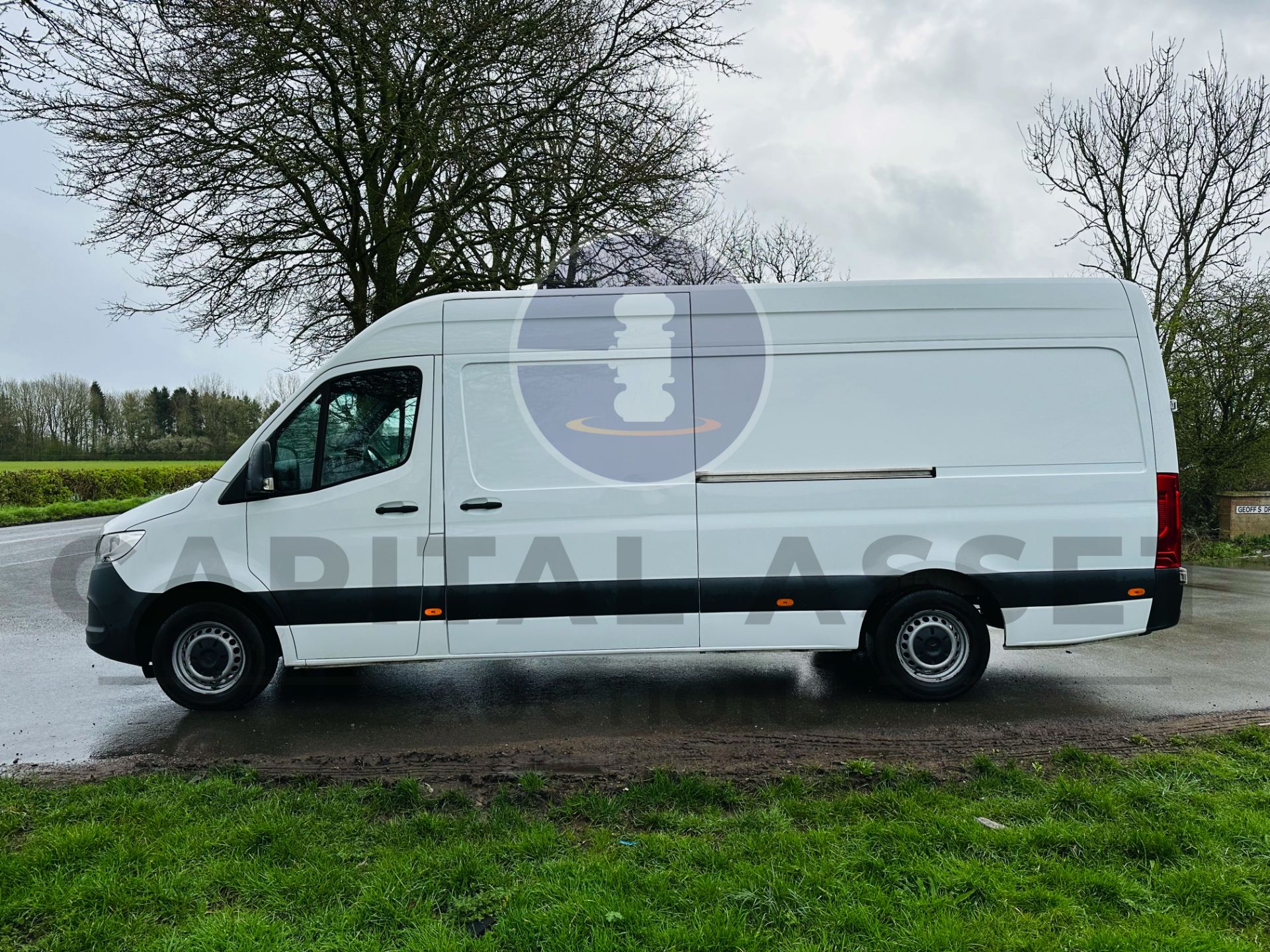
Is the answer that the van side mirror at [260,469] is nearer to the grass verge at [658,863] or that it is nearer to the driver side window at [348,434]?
the driver side window at [348,434]

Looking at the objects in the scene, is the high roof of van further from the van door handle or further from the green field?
the green field

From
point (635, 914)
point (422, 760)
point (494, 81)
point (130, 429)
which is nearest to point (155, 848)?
point (422, 760)

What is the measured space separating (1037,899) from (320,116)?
13.1 m

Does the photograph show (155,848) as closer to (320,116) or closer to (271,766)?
(271,766)

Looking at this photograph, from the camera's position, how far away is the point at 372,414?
215 inches

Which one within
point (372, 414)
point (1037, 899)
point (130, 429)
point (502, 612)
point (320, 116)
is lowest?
point (1037, 899)

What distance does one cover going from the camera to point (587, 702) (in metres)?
5.80

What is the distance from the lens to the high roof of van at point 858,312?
551cm

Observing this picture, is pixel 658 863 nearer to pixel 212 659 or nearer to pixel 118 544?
pixel 212 659

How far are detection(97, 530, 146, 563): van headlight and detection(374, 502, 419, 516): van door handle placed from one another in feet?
4.98

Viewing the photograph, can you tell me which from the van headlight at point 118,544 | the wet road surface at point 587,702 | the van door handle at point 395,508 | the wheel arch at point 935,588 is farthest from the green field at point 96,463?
the wheel arch at point 935,588

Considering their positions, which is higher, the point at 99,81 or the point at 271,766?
the point at 99,81

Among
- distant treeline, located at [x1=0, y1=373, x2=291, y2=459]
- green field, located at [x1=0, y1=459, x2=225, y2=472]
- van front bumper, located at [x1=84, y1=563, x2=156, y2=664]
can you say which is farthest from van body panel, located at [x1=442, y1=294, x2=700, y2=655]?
distant treeline, located at [x1=0, y1=373, x2=291, y2=459]

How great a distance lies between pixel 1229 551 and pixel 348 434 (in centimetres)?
1882
